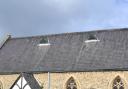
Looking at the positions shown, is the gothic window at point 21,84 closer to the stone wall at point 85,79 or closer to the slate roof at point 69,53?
the stone wall at point 85,79

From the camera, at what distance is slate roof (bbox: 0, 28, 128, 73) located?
143ft

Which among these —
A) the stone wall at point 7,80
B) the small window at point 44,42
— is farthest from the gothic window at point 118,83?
the small window at point 44,42

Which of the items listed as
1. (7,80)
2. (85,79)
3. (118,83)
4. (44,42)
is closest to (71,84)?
(85,79)

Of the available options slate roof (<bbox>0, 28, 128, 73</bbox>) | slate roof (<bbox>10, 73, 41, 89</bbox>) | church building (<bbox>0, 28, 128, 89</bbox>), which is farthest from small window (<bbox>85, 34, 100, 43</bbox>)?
slate roof (<bbox>10, 73, 41, 89</bbox>)

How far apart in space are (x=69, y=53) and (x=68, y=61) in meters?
1.65

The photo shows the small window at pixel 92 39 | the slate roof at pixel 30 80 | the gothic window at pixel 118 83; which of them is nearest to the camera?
the gothic window at pixel 118 83

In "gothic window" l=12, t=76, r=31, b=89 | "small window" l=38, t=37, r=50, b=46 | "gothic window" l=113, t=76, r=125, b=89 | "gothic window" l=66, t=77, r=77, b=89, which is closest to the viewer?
"gothic window" l=113, t=76, r=125, b=89

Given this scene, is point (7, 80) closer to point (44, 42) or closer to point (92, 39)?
point (44, 42)

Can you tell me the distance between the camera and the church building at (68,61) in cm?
4222

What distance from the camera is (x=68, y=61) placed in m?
45.4

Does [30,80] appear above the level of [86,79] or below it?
above

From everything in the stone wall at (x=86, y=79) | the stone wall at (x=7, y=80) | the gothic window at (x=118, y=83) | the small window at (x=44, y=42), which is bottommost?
the gothic window at (x=118, y=83)

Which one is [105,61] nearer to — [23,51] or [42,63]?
[42,63]

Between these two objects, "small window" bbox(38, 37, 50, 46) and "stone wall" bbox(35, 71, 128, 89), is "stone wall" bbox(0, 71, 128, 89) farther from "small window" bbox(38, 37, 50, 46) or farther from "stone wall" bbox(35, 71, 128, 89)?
"small window" bbox(38, 37, 50, 46)
